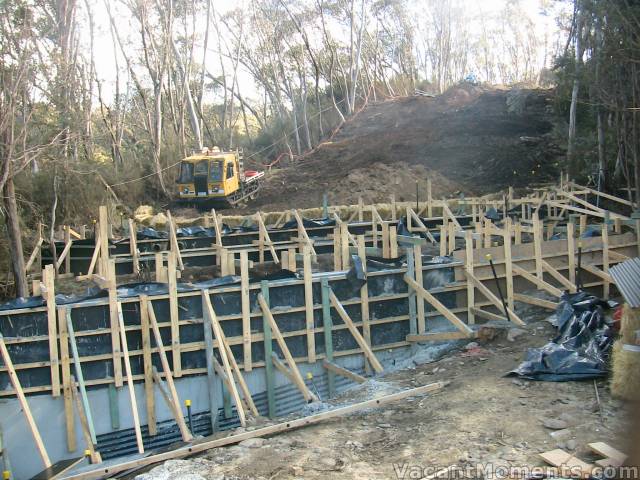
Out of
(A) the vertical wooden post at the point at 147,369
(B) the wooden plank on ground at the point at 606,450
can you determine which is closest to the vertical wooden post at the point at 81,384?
(A) the vertical wooden post at the point at 147,369

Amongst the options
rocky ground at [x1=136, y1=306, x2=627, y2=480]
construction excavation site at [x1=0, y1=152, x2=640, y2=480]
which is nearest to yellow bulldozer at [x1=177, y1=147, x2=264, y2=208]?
construction excavation site at [x1=0, y1=152, x2=640, y2=480]

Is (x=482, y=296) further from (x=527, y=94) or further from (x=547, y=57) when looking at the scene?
(x=547, y=57)

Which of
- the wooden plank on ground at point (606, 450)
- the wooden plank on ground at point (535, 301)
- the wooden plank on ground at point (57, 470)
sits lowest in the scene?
the wooden plank on ground at point (57, 470)

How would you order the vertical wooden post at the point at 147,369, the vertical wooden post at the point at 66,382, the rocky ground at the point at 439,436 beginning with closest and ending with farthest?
the rocky ground at the point at 439,436 → the vertical wooden post at the point at 66,382 → the vertical wooden post at the point at 147,369

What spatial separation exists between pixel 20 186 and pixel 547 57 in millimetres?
53041

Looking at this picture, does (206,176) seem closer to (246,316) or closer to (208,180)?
(208,180)

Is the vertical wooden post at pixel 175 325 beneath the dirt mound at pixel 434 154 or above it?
beneath

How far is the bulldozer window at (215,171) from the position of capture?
26.4 meters

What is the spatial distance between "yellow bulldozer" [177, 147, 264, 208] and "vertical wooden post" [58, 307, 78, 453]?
58.1 feet

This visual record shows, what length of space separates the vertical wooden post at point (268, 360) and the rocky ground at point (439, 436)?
6.61 feet

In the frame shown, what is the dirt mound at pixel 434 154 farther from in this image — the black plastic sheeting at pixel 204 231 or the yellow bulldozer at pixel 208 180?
the black plastic sheeting at pixel 204 231

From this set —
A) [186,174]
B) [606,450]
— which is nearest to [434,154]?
[186,174]

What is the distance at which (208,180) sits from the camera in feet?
86.7

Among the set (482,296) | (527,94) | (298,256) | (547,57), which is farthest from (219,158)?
(547,57)
